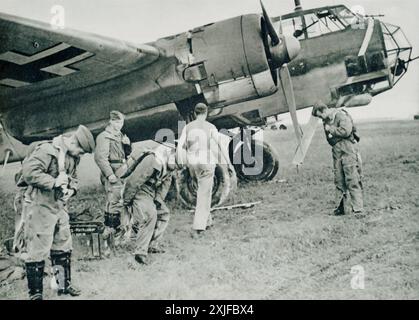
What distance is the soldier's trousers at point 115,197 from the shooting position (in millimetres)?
5273

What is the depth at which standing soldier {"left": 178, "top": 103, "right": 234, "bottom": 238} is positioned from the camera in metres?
5.19

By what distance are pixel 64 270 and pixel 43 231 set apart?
0.53 metres

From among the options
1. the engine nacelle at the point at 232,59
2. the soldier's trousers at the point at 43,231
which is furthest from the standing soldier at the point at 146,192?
the engine nacelle at the point at 232,59

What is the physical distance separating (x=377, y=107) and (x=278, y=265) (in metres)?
2.98

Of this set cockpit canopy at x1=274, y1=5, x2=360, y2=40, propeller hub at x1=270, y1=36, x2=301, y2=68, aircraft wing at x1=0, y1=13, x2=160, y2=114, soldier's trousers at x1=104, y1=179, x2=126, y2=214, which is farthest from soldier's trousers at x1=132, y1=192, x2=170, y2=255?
cockpit canopy at x1=274, y1=5, x2=360, y2=40

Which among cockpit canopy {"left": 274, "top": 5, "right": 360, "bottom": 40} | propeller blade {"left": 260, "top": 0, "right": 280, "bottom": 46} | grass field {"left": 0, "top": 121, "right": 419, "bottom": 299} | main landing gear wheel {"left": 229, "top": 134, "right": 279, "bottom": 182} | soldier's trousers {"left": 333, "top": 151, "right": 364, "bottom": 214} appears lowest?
grass field {"left": 0, "top": 121, "right": 419, "bottom": 299}

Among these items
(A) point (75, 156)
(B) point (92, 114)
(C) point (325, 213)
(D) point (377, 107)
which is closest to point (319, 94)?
(D) point (377, 107)

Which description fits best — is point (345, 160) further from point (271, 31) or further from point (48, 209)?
point (48, 209)

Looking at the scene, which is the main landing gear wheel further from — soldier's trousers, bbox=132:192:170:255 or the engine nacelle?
soldier's trousers, bbox=132:192:170:255

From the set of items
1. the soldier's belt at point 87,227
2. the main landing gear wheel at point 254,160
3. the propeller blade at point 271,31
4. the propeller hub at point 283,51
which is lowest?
the soldier's belt at point 87,227

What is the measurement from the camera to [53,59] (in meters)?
5.50

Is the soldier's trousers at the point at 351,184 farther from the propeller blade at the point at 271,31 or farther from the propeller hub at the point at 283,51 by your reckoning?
the propeller blade at the point at 271,31

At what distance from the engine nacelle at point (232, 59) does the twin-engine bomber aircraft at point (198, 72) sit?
0.04 ft
